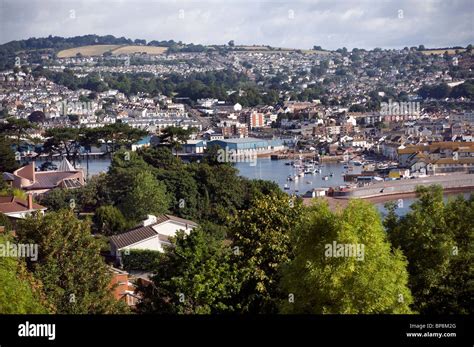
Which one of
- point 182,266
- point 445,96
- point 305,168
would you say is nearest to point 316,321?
point 182,266

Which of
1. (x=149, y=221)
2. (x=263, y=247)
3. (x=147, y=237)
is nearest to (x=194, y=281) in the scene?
(x=263, y=247)

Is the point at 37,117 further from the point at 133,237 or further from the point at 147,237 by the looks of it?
the point at 147,237

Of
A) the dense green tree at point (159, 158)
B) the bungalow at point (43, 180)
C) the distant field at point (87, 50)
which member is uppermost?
the distant field at point (87, 50)

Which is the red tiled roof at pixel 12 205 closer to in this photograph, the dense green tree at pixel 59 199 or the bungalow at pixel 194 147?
the dense green tree at pixel 59 199

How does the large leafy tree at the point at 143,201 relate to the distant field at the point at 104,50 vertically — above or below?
below

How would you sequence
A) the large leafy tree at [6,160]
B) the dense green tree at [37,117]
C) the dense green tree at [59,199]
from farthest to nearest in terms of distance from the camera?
the dense green tree at [37,117]
the large leafy tree at [6,160]
the dense green tree at [59,199]

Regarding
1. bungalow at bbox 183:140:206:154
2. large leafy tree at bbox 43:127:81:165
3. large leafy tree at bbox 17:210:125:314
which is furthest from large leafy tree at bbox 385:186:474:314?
bungalow at bbox 183:140:206:154

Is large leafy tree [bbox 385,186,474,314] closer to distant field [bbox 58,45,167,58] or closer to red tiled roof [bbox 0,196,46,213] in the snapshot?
red tiled roof [bbox 0,196,46,213]

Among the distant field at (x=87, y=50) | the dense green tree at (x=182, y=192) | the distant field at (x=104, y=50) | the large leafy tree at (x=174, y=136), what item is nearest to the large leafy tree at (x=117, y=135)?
the large leafy tree at (x=174, y=136)
